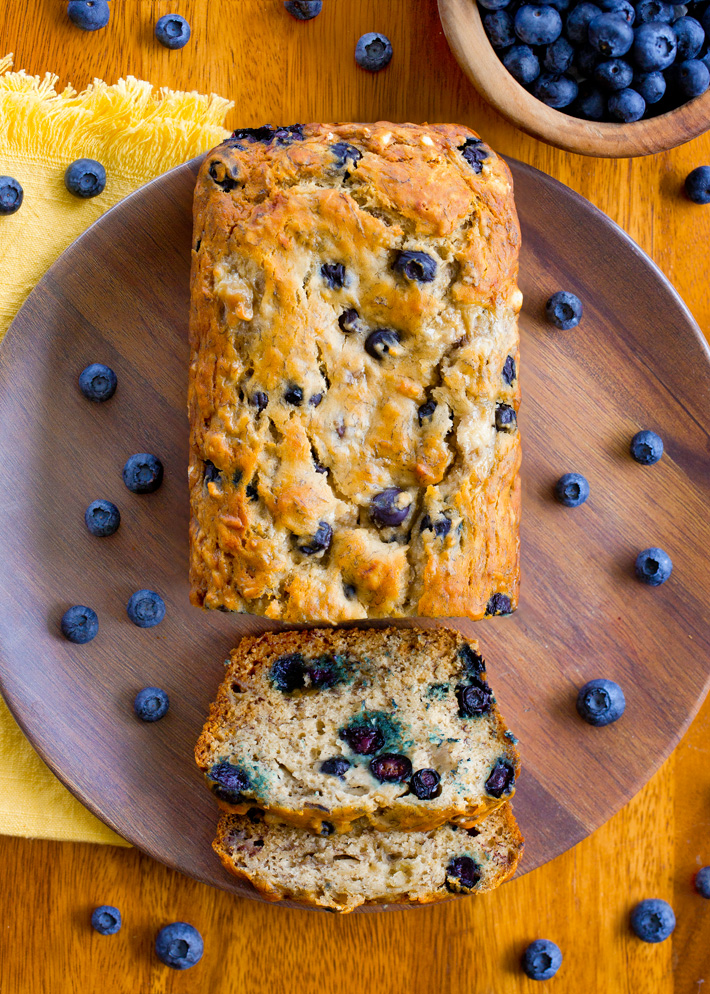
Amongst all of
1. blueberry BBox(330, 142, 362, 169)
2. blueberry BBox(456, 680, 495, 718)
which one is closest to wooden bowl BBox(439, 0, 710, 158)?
blueberry BBox(330, 142, 362, 169)

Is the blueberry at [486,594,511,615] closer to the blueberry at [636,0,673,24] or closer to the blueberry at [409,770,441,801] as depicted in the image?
the blueberry at [409,770,441,801]

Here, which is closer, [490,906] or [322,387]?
[322,387]

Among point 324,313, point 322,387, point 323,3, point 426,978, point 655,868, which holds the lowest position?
point 426,978

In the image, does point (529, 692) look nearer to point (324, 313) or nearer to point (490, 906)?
point (490, 906)

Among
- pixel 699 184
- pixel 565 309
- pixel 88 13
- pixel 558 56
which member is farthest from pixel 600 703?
pixel 88 13

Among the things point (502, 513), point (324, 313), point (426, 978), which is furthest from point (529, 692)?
point (324, 313)

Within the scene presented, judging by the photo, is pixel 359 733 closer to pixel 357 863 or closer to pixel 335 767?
pixel 335 767
